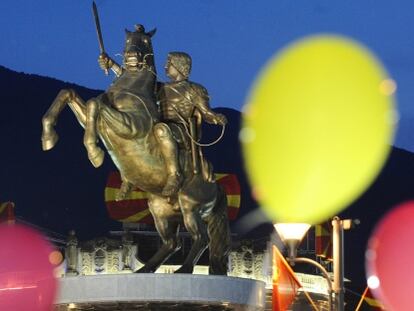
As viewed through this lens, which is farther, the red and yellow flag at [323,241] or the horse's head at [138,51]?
the red and yellow flag at [323,241]

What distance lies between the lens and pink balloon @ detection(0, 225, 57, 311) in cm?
3738

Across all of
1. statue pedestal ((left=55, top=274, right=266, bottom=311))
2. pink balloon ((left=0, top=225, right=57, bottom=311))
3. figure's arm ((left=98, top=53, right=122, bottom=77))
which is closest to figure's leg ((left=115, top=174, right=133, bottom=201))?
figure's arm ((left=98, top=53, right=122, bottom=77))

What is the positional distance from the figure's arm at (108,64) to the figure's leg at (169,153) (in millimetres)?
1389

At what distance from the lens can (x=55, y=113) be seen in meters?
18.4

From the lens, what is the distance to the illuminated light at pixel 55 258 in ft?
142

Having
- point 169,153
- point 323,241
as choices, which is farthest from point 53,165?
point 169,153

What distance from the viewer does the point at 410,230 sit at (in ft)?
205

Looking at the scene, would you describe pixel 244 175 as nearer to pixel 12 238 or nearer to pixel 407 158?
pixel 407 158

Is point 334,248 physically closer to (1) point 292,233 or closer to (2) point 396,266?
(1) point 292,233

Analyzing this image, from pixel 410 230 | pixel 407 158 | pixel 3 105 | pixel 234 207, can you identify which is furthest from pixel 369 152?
pixel 3 105

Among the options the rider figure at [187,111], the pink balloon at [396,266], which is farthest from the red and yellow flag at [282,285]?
the pink balloon at [396,266]

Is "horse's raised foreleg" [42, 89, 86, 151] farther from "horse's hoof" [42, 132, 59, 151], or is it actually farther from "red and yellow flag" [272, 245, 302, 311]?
"red and yellow flag" [272, 245, 302, 311]

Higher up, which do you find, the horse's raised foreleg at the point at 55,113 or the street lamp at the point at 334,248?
the horse's raised foreleg at the point at 55,113

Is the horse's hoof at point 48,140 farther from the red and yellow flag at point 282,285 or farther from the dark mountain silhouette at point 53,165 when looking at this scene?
the dark mountain silhouette at point 53,165
